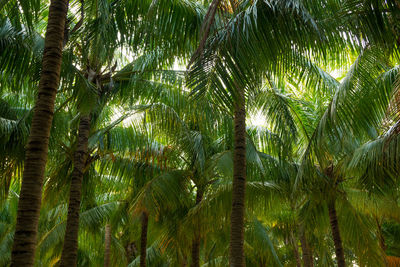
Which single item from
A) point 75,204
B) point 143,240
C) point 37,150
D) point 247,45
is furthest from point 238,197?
point 143,240

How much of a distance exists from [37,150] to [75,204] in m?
4.08

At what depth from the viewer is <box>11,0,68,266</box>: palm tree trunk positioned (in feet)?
13.3

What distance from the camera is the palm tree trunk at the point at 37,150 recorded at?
13.3 feet

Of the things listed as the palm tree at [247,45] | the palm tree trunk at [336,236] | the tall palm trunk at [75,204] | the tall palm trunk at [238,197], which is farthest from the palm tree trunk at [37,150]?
the palm tree trunk at [336,236]

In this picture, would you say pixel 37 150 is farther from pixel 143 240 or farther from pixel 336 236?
pixel 143 240

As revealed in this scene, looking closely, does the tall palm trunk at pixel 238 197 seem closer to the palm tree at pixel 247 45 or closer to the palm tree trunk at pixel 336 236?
the palm tree at pixel 247 45

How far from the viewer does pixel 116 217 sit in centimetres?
1333

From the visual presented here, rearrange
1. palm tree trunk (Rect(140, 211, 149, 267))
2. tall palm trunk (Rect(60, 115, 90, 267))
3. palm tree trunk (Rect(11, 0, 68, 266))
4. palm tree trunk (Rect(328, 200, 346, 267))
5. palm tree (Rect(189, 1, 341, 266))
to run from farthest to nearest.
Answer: palm tree trunk (Rect(140, 211, 149, 267)) < palm tree trunk (Rect(328, 200, 346, 267)) < tall palm trunk (Rect(60, 115, 90, 267)) < palm tree (Rect(189, 1, 341, 266)) < palm tree trunk (Rect(11, 0, 68, 266))

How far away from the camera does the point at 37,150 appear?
439cm

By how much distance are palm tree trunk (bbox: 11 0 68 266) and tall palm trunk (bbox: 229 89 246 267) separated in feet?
9.20

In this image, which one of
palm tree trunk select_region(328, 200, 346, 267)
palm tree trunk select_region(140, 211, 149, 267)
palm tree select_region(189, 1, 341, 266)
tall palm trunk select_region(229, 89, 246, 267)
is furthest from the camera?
palm tree trunk select_region(140, 211, 149, 267)

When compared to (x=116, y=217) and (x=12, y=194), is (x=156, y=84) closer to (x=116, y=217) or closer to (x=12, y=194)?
(x=116, y=217)

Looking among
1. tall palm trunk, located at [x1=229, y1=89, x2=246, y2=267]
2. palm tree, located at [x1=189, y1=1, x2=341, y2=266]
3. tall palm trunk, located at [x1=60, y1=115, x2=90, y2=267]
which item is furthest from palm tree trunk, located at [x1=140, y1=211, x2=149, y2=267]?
palm tree, located at [x1=189, y1=1, x2=341, y2=266]

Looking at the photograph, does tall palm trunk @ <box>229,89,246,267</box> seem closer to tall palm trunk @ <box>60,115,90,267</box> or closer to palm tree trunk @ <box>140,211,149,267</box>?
tall palm trunk @ <box>60,115,90,267</box>
